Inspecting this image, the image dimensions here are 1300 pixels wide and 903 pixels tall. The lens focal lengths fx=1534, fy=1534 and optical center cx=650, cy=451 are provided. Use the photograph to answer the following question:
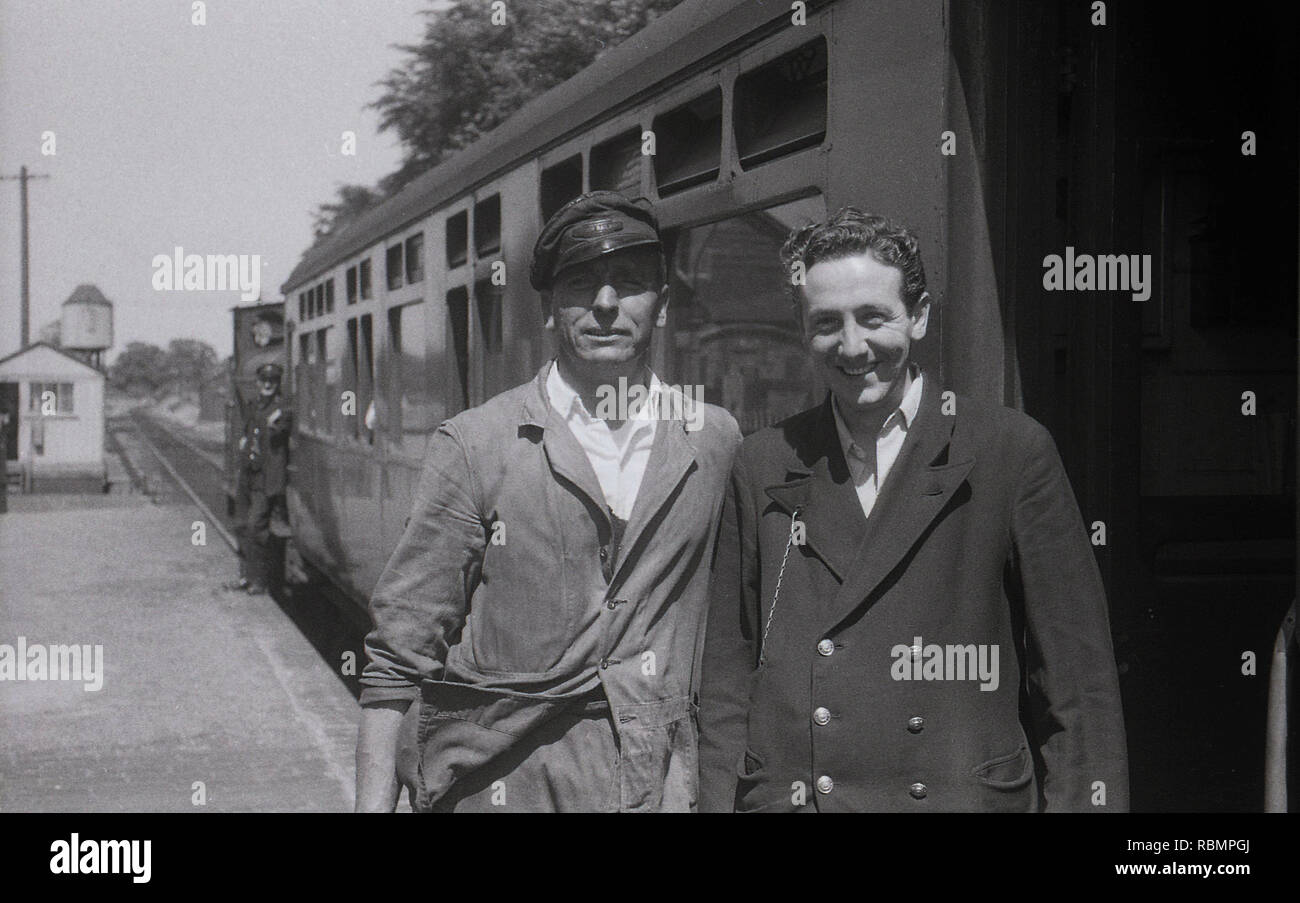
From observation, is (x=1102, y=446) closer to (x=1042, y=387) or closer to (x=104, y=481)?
(x=1042, y=387)

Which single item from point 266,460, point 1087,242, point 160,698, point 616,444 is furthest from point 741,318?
point 266,460

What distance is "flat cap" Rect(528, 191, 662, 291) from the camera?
2803mm

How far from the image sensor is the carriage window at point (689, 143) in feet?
11.1

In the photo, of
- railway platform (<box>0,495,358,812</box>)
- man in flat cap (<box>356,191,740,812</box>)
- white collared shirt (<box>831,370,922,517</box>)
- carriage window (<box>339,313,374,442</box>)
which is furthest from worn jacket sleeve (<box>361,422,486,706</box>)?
carriage window (<box>339,313,374,442</box>)

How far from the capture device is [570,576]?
284cm

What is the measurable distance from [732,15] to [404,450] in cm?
342

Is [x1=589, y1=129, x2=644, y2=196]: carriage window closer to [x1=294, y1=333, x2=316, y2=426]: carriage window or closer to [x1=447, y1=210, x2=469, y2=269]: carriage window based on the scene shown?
[x1=447, y1=210, x2=469, y2=269]: carriage window

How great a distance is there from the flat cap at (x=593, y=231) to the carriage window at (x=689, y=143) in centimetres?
56

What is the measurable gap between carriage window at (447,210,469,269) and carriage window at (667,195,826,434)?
1810 mm

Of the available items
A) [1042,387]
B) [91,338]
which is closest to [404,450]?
[1042,387]

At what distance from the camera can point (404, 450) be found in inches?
252
